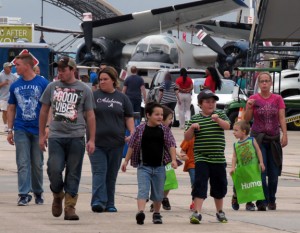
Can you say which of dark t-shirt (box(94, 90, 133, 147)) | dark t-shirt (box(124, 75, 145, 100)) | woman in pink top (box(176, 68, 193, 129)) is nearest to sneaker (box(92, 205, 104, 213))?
dark t-shirt (box(94, 90, 133, 147))

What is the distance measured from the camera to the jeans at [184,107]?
Result: 33.1 m

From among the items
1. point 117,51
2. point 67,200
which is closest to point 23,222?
point 67,200

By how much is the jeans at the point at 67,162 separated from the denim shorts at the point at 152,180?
0.66 m

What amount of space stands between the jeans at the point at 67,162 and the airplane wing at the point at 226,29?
2212 inches

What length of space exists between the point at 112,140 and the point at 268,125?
2.06 metres

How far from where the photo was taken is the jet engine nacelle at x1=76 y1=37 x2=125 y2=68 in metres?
59.1

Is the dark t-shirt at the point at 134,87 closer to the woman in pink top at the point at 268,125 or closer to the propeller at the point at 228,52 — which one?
the woman in pink top at the point at 268,125

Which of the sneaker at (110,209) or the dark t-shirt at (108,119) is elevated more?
the dark t-shirt at (108,119)

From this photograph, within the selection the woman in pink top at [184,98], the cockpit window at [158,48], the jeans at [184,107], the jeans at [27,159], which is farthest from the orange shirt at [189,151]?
the cockpit window at [158,48]

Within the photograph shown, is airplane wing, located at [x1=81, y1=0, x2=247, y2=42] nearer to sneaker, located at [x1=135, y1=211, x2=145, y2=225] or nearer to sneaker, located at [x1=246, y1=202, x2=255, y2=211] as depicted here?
sneaker, located at [x1=246, y1=202, x2=255, y2=211]

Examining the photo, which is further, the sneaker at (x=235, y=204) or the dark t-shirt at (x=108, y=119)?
the sneaker at (x=235, y=204)

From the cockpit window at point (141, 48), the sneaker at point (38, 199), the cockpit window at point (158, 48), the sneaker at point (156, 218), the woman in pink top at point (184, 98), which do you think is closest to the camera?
the sneaker at point (156, 218)

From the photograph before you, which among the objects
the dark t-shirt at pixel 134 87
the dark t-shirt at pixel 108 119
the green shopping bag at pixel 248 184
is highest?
the dark t-shirt at pixel 134 87

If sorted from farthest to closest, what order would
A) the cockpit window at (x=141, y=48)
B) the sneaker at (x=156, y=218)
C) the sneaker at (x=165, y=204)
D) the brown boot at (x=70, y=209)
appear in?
the cockpit window at (x=141, y=48), the sneaker at (x=165, y=204), the brown boot at (x=70, y=209), the sneaker at (x=156, y=218)
